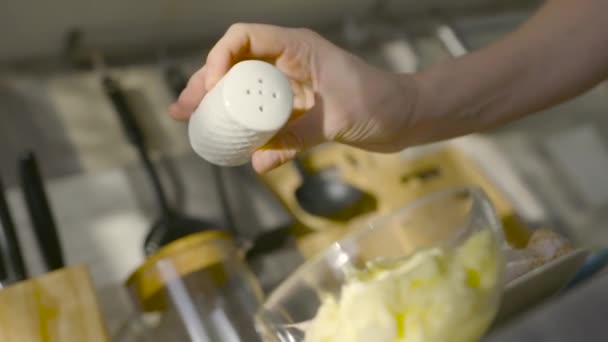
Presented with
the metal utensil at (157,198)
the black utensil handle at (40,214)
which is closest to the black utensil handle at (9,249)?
the black utensil handle at (40,214)

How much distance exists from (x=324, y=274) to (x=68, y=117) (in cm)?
41

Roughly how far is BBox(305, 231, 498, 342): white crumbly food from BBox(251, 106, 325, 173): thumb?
0.09 meters

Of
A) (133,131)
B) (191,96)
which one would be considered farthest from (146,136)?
(191,96)

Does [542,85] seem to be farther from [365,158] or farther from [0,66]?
[0,66]

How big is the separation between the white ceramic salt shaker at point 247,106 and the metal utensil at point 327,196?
34 cm

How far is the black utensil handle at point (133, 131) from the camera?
59cm

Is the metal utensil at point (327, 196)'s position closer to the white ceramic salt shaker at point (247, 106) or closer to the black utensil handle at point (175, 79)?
the black utensil handle at point (175, 79)

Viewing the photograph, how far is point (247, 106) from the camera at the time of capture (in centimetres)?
27

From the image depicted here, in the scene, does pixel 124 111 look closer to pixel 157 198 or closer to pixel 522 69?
pixel 157 198

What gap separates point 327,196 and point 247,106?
0.38 metres

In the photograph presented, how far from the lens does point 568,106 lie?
797 mm

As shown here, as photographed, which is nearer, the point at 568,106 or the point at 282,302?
the point at 282,302

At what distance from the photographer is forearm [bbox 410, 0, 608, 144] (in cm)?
44

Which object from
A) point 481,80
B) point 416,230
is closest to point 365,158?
point 481,80
